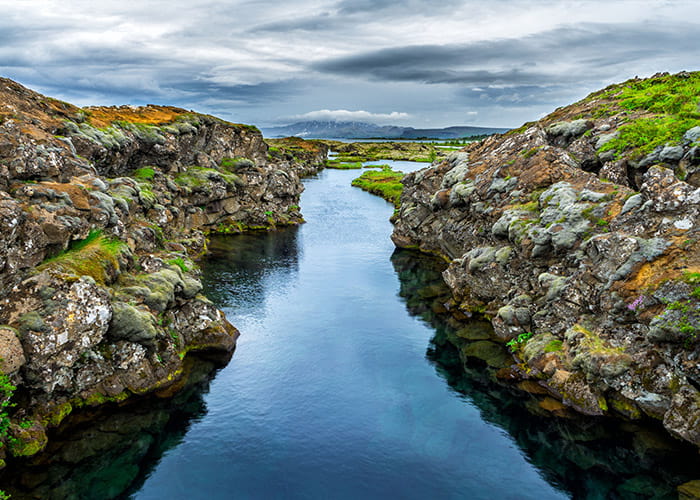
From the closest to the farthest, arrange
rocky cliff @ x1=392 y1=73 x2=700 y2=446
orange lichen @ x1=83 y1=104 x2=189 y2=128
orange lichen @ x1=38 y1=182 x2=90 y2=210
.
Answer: rocky cliff @ x1=392 y1=73 x2=700 y2=446 → orange lichen @ x1=38 y1=182 x2=90 y2=210 → orange lichen @ x1=83 y1=104 x2=189 y2=128

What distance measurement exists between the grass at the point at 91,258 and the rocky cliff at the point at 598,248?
37.3 meters

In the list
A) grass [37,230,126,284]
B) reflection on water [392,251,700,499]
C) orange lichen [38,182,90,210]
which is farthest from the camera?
orange lichen [38,182,90,210]

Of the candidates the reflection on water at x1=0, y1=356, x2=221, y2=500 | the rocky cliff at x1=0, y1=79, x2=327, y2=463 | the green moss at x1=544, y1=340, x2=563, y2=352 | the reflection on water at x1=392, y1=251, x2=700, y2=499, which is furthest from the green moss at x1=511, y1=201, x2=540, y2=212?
the reflection on water at x1=0, y1=356, x2=221, y2=500

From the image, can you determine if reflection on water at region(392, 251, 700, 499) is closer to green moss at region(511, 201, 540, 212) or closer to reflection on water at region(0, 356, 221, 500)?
green moss at region(511, 201, 540, 212)

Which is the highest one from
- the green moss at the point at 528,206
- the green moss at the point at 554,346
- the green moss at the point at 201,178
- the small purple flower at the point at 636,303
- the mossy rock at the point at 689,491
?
the green moss at the point at 201,178

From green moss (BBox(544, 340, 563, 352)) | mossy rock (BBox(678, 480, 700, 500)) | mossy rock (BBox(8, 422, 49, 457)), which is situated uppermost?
green moss (BBox(544, 340, 563, 352))

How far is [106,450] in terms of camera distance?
3133 cm

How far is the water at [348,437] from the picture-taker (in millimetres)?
28906

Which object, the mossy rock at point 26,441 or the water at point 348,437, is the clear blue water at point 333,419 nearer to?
the water at point 348,437

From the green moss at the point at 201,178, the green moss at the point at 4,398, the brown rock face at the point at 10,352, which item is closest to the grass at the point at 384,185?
the green moss at the point at 201,178

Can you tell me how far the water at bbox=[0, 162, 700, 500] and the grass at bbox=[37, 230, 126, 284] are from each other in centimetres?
1132

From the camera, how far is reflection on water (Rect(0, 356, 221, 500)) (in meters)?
27.6

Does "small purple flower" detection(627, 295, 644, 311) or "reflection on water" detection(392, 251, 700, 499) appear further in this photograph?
"small purple flower" detection(627, 295, 644, 311)

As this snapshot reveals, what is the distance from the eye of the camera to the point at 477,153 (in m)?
79.2
